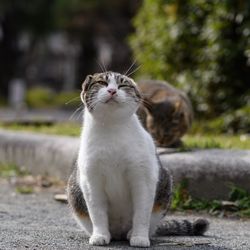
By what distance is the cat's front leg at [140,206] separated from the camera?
4934 mm

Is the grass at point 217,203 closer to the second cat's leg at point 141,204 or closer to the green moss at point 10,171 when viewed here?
the second cat's leg at point 141,204

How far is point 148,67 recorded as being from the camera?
12305 millimetres

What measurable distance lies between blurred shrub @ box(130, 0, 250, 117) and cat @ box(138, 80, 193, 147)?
2605mm

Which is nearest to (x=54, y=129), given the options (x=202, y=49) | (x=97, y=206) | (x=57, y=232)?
(x=202, y=49)

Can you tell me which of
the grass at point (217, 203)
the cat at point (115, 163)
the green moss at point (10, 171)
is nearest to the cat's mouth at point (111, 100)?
the cat at point (115, 163)

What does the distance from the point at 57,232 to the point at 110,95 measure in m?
1.37

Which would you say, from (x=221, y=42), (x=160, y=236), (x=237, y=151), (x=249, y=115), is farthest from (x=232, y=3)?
(x=160, y=236)

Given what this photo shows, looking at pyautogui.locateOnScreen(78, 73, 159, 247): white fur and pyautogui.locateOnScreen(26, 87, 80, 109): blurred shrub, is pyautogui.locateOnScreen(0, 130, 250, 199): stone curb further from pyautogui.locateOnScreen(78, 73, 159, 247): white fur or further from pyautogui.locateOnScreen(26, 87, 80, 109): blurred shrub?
pyautogui.locateOnScreen(26, 87, 80, 109): blurred shrub

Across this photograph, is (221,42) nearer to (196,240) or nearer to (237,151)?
(237,151)

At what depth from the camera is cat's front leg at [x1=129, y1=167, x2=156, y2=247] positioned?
4.93 m

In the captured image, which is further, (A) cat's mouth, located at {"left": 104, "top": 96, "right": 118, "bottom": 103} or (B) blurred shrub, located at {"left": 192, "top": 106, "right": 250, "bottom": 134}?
(B) blurred shrub, located at {"left": 192, "top": 106, "right": 250, "bottom": 134}

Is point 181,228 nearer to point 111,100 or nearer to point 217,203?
point 111,100

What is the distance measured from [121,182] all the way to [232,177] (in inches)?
86.0

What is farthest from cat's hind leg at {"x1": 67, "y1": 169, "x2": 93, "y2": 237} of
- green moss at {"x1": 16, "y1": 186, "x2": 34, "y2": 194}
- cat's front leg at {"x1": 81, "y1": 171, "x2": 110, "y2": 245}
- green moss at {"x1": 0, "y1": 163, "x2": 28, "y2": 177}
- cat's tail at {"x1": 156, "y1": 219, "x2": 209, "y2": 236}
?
green moss at {"x1": 0, "y1": 163, "x2": 28, "y2": 177}
